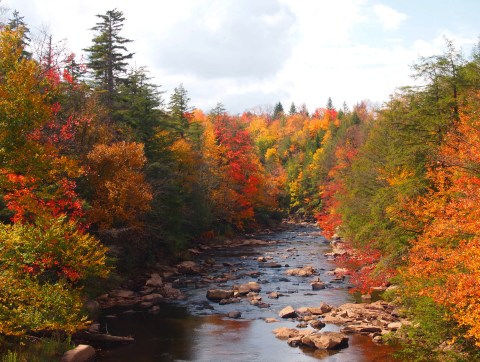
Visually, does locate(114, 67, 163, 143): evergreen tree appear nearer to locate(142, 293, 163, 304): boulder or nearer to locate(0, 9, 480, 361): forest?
locate(0, 9, 480, 361): forest

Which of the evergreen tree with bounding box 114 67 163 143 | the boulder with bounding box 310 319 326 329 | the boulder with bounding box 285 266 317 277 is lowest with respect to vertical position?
the boulder with bounding box 310 319 326 329

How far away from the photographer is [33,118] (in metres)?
12.5

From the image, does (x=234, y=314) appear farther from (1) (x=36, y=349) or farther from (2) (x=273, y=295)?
(1) (x=36, y=349)

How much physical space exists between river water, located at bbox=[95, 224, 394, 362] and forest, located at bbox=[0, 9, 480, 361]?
2049 mm

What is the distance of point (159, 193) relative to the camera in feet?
110

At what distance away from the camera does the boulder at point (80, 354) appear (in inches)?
643

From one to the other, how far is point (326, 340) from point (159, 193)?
18.2 metres

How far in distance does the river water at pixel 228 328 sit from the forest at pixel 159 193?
2.05 meters

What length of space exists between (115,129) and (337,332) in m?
21.3

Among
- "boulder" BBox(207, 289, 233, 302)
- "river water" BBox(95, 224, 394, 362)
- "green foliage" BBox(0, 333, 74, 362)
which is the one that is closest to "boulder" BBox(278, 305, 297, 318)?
"river water" BBox(95, 224, 394, 362)

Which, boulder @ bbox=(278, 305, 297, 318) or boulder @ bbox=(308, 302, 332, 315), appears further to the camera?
boulder @ bbox=(308, 302, 332, 315)

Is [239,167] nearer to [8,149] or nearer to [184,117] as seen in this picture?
[184,117]

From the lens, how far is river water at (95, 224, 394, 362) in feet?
60.5

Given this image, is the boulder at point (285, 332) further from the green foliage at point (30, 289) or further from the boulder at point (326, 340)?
the green foliage at point (30, 289)
